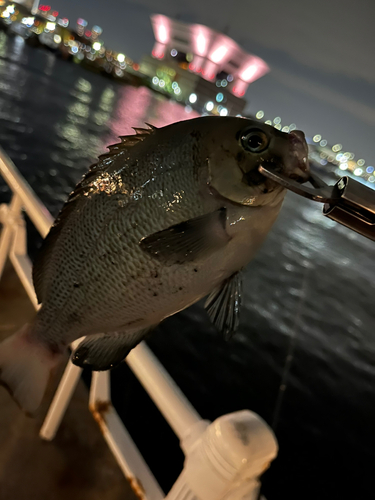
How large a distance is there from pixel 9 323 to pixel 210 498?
7.64 ft

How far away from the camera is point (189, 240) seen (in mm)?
635

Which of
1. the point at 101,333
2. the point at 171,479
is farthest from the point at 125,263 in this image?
the point at 171,479

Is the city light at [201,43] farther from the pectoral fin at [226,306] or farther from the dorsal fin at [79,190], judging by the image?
the pectoral fin at [226,306]

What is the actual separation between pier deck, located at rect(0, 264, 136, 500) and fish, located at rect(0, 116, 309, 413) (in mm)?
1396

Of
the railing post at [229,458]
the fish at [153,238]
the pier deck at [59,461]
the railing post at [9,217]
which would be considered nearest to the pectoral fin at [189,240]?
the fish at [153,238]

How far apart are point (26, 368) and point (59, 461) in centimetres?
164

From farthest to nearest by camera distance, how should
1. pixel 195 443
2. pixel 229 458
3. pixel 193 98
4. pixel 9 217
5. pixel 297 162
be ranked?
pixel 193 98 < pixel 9 217 < pixel 195 443 < pixel 229 458 < pixel 297 162

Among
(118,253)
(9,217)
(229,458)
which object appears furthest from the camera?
(9,217)

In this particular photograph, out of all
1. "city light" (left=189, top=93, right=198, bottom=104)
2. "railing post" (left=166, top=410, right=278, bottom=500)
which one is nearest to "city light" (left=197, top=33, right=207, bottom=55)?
"city light" (left=189, top=93, right=198, bottom=104)

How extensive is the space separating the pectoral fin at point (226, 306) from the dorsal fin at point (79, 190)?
0.37m

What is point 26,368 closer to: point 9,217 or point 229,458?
point 229,458

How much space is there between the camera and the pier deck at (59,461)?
73.4 inches

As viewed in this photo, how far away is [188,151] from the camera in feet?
2.38

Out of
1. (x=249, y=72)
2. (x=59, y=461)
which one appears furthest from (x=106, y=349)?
(x=249, y=72)
